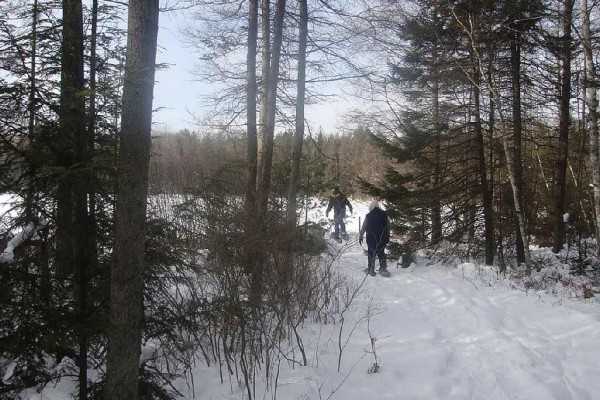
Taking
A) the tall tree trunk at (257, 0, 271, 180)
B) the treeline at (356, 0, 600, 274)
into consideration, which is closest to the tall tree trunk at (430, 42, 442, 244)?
the treeline at (356, 0, 600, 274)

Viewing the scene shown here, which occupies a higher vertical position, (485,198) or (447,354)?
(485,198)

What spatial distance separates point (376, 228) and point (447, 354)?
496 cm

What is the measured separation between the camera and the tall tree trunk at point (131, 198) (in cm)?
282

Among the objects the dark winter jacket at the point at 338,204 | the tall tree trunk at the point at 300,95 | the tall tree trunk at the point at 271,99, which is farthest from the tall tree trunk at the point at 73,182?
the dark winter jacket at the point at 338,204

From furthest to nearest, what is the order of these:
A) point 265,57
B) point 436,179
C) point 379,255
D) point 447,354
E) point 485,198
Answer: point 436,179
point 485,198
point 379,255
point 265,57
point 447,354

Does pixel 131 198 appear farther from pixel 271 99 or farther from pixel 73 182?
pixel 271 99

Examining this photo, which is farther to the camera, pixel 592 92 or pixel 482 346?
pixel 592 92

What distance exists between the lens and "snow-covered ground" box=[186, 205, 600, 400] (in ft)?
12.1

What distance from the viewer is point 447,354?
4395 mm

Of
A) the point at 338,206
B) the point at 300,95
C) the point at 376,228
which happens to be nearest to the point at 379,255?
the point at 376,228

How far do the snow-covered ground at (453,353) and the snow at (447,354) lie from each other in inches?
0.4

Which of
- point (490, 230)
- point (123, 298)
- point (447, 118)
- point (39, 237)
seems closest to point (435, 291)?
point (490, 230)

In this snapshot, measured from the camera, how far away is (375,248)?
9.26 meters

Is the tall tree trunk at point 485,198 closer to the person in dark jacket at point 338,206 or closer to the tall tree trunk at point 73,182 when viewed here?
the person in dark jacket at point 338,206
